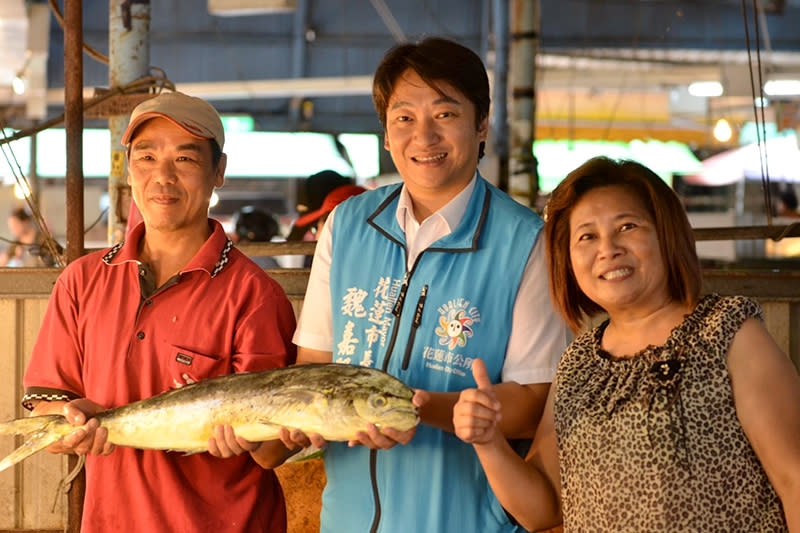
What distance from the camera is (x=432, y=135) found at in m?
2.40

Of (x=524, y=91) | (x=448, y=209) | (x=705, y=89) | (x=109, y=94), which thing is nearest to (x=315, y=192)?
(x=524, y=91)

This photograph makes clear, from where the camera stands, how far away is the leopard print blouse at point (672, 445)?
2018 mm

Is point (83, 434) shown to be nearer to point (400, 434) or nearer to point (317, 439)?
point (317, 439)

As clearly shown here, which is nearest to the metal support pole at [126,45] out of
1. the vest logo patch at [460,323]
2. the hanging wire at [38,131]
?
the hanging wire at [38,131]

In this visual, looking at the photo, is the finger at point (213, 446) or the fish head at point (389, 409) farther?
the finger at point (213, 446)

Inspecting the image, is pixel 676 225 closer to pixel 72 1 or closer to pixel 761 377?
pixel 761 377

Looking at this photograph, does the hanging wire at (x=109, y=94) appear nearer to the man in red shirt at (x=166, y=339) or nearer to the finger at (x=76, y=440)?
the man in red shirt at (x=166, y=339)

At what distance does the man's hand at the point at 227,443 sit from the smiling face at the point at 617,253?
91cm

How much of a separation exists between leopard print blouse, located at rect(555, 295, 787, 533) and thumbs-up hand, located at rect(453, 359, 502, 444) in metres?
0.23

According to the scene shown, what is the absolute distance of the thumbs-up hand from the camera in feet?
6.89

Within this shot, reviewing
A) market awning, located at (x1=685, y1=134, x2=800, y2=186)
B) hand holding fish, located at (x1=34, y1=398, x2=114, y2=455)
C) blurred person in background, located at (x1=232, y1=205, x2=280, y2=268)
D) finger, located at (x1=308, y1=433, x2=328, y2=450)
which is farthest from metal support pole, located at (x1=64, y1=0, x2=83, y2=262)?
market awning, located at (x1=685, y1=134, x2=800, y2=186)

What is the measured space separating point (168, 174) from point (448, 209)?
2.50 feet

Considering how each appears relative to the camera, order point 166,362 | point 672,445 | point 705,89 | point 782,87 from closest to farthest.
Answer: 1. point 672,445
2. point 166,362
3. point 782,87
4. point 705,89

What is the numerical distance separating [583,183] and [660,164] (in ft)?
48.7
